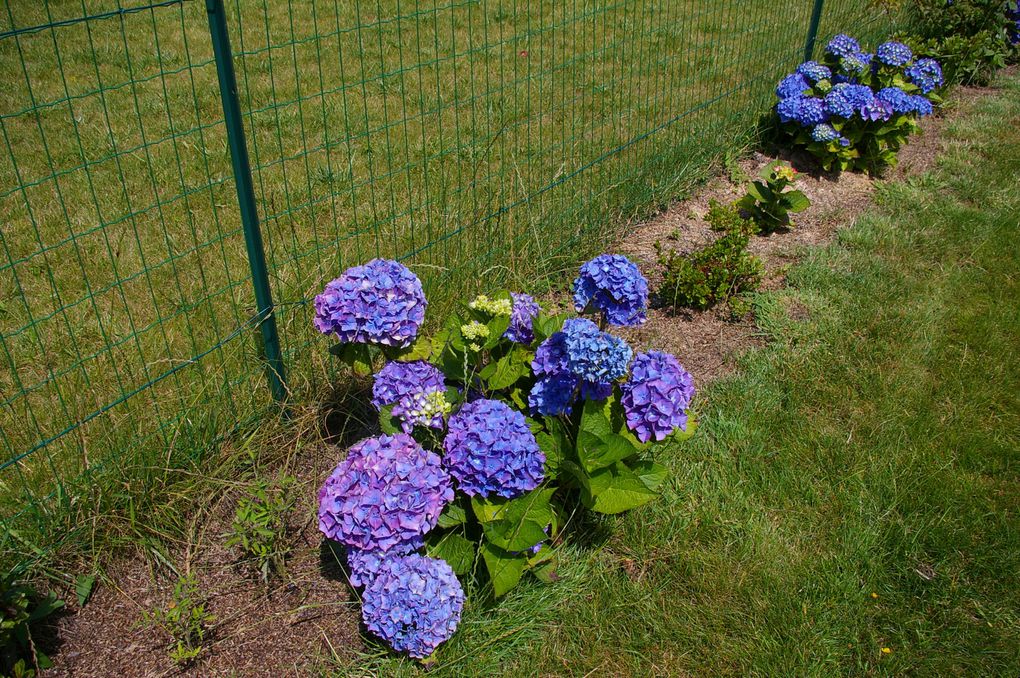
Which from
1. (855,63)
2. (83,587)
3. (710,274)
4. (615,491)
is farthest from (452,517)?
(855,63)

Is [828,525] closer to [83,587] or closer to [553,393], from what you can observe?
[553,393]

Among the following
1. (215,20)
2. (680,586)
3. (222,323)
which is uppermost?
(215,20)

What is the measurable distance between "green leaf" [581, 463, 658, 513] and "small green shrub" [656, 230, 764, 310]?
1.48m

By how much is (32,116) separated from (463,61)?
2.97 m

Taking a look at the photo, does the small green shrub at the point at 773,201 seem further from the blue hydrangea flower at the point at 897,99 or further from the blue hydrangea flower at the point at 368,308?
the blue hydrangea flower at the point at 368,308

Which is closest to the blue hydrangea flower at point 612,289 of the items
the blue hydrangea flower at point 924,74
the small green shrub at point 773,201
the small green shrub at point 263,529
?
the small green shrub at point 263,529

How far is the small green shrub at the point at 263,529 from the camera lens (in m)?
2.64

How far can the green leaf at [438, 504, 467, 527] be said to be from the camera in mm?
2568

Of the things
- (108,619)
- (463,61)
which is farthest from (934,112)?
(108,619)

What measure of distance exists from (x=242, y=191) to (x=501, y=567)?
144 centimetres

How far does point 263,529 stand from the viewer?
264 cm

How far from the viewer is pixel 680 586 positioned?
2.74 m

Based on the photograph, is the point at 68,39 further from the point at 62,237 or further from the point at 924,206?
the point at 924,206

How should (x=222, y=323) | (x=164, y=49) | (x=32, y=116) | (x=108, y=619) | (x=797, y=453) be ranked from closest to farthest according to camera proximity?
(x=108, y=619)
(x=797, y=453)
(x=222, y=323)
(x=32, y=116)
(x=164, y=49)
